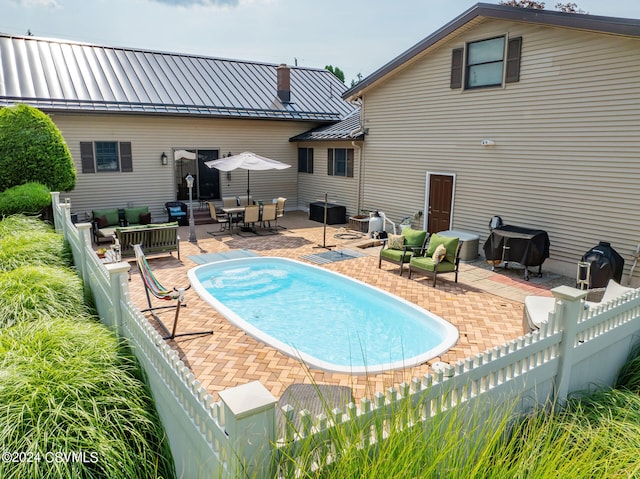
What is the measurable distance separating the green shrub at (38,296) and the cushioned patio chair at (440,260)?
6.07 m

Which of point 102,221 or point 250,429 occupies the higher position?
point 250,429

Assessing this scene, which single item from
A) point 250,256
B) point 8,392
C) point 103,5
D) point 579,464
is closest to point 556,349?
point 579,464

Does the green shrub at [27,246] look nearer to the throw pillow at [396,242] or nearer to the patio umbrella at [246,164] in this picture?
the patio umbrella at [246,164]

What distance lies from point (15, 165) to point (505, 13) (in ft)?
37.6

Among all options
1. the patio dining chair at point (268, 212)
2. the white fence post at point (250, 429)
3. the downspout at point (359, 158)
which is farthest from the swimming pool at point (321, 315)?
the downspout at point (359, 158)

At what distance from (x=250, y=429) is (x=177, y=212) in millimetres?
13747

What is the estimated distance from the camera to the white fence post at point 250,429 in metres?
2.10

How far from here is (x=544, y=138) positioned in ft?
31.1

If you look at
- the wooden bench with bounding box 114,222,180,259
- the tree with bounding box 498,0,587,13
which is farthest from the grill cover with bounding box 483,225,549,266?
the tree with bounding box 498,0,587,13

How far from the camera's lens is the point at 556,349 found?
13.1 ft

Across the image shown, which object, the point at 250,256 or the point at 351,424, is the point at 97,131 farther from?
the point at 351,424

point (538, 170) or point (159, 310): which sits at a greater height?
point (538, 170)

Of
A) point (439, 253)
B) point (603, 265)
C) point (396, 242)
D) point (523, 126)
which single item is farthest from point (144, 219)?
point (603, 265)

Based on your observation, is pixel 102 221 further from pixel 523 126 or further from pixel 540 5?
pixel 540 5
